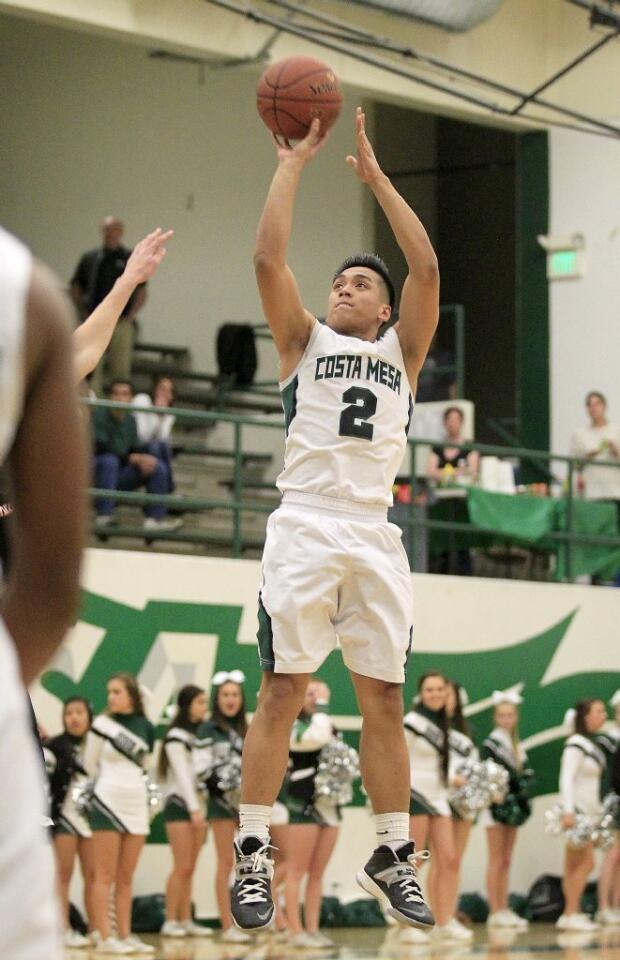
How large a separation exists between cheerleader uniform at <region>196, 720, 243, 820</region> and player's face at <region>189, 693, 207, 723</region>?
125mm

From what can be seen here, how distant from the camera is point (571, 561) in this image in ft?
53.1

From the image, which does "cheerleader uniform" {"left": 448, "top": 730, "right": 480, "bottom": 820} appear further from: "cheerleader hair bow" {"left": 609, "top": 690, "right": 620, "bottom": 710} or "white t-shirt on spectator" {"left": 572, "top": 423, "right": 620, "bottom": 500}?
"white t-shirt on spectator" {"left": 572, "top": 423, "right": 620, "bottom": 500}

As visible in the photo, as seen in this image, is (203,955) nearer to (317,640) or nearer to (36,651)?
(317,640)

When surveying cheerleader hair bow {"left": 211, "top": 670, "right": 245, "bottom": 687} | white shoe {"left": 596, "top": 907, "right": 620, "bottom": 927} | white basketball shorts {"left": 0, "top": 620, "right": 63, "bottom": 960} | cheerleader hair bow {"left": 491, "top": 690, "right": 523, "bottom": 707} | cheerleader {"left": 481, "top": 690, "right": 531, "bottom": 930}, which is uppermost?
white basketball shorts {"left": 0, "top": 620, "right": 63, "bottom": 960}

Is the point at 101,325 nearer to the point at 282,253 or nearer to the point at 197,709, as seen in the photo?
the point at 282,253

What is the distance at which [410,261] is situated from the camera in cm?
625

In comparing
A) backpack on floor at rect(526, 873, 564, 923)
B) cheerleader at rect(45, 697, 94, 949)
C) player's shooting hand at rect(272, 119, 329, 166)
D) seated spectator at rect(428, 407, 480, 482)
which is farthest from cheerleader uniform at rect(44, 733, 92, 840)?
player's shooting hand at rect(272, 119, 329, 166)

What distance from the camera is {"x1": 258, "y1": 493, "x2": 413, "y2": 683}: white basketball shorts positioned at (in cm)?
607

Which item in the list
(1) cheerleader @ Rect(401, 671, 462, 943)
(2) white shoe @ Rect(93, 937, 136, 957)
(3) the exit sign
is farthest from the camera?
(3) the exit sign

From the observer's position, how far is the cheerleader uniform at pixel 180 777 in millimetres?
12625

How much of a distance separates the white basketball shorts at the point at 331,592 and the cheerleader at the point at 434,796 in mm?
7189

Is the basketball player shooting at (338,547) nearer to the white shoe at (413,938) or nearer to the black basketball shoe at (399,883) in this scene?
the black basketball shoe at (399,883)

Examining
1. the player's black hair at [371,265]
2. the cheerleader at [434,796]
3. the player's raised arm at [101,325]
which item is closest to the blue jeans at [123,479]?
the cheerleader at [434,796]

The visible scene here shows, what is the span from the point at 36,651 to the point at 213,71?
18664 mm
